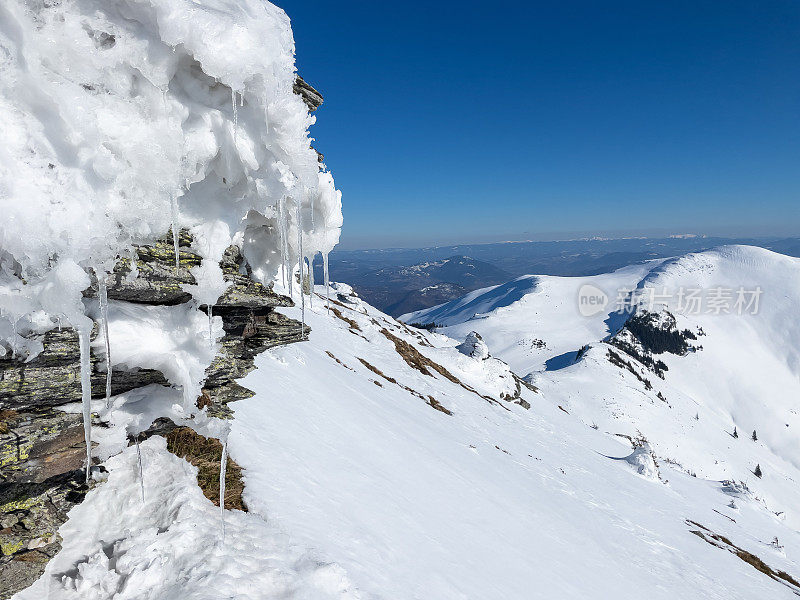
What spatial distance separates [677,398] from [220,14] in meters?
123

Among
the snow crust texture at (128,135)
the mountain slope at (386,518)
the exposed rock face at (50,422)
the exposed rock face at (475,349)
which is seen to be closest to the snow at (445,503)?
the mountain slope at (386,518)

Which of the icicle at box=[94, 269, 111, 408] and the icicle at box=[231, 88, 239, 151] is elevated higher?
the icicle at box=[231, 88, 239, 151]

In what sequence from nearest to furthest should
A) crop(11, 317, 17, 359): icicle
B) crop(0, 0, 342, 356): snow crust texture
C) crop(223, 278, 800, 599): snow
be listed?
crop(0, 0, 342, 356): snow crust texture, crop(11, 317, 17, 359): icicle, crop(223, 278, 800, 599): snow

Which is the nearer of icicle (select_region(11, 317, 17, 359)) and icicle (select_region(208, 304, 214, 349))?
icicle (select_region(11, 317, 17, 359))

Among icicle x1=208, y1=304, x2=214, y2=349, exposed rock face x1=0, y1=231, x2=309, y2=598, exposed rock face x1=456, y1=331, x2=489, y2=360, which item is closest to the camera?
exposed rock face x1=0, y1=231, x2=309, y2=598

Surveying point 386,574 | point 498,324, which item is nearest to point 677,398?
point 498,324

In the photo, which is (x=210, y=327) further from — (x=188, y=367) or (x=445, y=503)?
(x=445, y=503)

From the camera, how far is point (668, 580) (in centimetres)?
1485

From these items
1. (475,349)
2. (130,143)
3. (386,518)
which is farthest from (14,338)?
(475,349)

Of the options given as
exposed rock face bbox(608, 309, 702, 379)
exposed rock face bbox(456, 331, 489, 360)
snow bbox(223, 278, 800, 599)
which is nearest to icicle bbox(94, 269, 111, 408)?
snow bbox(223, 278, 800, 599)

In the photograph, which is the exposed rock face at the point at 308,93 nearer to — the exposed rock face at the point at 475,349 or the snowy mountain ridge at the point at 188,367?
the snowy mountain ridge at the point at 188,367

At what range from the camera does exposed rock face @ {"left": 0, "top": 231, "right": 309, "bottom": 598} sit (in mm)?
5746

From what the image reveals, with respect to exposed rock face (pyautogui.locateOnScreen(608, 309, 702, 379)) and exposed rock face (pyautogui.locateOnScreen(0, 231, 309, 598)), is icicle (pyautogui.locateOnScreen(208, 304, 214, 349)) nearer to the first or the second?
exposed rock face (pyautogui.locateOnScreen(0, 231, 309, 598))

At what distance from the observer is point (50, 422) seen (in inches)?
243
